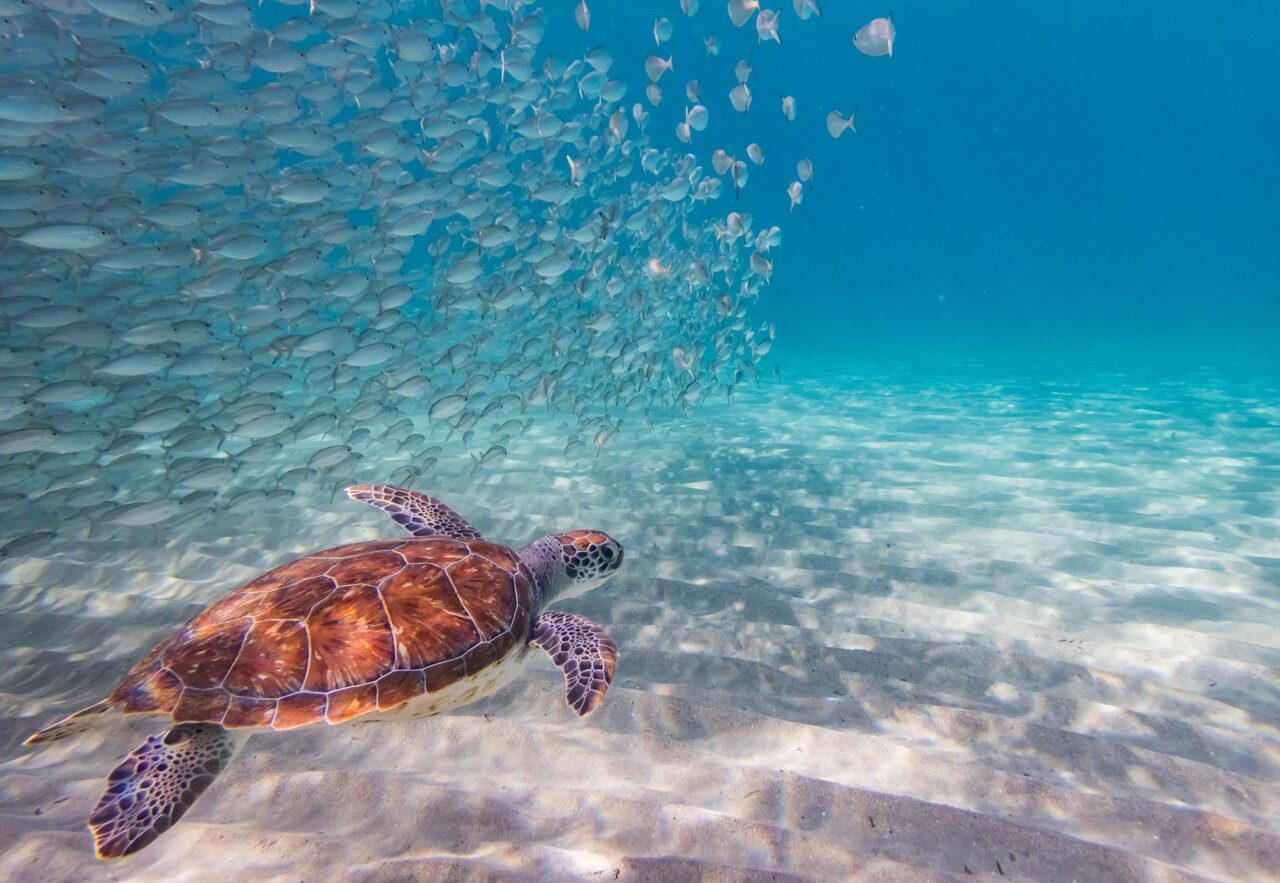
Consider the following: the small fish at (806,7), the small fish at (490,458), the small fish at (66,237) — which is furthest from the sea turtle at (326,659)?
the small fish at (806,7)

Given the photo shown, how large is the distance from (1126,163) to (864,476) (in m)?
148

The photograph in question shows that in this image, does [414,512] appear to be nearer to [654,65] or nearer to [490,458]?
[490,458]

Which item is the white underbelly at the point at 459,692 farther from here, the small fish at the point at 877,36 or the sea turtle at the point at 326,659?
the small fish at the point at 877,36

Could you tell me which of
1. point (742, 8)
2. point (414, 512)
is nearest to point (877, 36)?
point (742, 8)

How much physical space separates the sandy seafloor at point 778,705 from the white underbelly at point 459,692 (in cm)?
25

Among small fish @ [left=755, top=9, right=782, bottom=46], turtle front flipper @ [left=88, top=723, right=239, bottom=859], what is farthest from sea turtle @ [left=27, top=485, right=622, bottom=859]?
small fish @ [left=755, top=9, right=782, bottom=46]

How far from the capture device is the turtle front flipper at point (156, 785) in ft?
5.73

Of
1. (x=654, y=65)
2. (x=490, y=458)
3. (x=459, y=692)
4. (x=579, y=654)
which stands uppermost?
(x=654, y=65)

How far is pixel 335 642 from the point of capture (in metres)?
2.25

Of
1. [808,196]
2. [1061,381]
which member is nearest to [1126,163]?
[808,196]

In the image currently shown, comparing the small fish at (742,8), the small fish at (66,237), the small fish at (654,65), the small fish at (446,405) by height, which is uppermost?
the small fish at (742,8)

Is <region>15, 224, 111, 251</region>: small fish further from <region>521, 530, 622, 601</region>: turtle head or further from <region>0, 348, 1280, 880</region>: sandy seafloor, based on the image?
<region>521, 530, 622, 601</region>: turtle head

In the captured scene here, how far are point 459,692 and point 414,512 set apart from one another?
5.09 feet

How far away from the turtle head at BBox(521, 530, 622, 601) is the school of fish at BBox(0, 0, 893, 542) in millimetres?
3612
